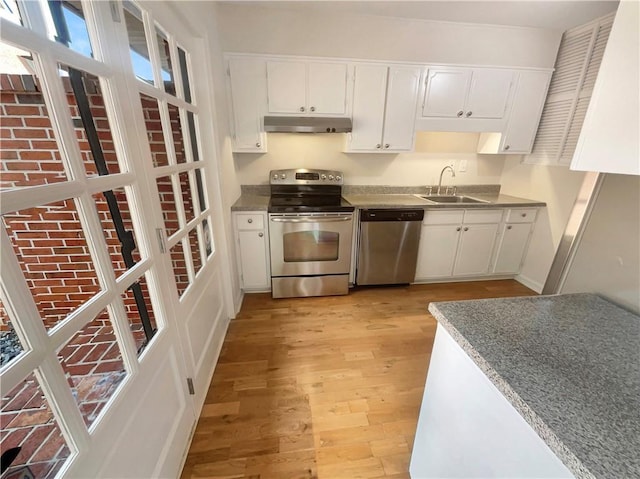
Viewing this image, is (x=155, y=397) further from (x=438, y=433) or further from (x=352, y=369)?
(x=352, y=369)

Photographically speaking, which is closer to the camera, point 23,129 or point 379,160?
point 23,129

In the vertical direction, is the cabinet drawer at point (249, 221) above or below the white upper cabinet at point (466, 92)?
below

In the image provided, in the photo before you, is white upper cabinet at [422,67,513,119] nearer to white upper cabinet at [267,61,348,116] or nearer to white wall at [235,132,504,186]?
white wall at [235,132,504,186]

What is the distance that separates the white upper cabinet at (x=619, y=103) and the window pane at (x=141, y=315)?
1.53m

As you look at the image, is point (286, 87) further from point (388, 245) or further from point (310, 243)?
point (388, 245)

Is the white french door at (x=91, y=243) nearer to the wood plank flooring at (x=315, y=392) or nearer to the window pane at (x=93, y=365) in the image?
the window pane at (x=93, y=365)

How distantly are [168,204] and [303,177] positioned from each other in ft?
5.52

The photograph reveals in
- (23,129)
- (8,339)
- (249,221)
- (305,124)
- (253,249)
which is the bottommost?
(253,249)

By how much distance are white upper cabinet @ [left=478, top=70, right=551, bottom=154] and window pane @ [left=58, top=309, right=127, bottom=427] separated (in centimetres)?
344

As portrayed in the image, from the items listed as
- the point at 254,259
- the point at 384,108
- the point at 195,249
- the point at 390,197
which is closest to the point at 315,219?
the point at 254,259

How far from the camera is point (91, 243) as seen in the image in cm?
76

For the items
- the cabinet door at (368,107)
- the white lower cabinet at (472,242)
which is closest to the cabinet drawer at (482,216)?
the white lower cabinet at (472,242)

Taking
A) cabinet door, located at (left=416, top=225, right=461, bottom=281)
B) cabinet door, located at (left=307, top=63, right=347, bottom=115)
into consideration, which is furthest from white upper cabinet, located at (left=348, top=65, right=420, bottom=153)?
cabinet door, located at (left=416, top=225, right=461, bottom=281)

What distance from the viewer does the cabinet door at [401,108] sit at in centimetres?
241
